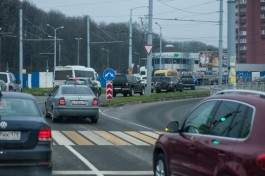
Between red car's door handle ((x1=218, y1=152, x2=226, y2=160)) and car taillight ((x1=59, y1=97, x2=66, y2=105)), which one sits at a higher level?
red car's door handle ((x1=218, y1=152, x2=226, y2=160))

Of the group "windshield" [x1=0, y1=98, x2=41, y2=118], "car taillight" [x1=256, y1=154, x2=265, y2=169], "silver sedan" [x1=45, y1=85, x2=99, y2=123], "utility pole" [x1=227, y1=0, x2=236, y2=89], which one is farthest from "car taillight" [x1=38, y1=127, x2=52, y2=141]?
"utility pole" [x1=227, y1=0, x2=236, y2=89]

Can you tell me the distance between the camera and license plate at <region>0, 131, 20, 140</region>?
890cm

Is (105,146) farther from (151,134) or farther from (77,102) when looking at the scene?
(77,102)

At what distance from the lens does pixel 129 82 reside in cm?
4588

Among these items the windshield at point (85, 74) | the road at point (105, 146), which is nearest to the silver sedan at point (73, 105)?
the road at point (105, 146)

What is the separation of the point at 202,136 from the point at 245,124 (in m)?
1.02

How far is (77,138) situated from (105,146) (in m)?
1.89

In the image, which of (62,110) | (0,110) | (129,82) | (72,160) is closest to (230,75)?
(62,110)

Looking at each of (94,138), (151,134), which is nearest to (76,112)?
(151,134)

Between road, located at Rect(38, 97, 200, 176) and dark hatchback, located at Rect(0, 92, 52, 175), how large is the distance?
4.55 feet

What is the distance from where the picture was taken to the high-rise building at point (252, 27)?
107 metres

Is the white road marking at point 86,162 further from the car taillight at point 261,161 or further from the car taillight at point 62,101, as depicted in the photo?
the car taillight at point 62,101

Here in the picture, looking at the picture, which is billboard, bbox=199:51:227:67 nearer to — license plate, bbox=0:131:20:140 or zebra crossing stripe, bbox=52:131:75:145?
zebra crossing stripe, bbox=52:131:75:145

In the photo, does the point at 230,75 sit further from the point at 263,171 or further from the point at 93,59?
the point at 93,59
